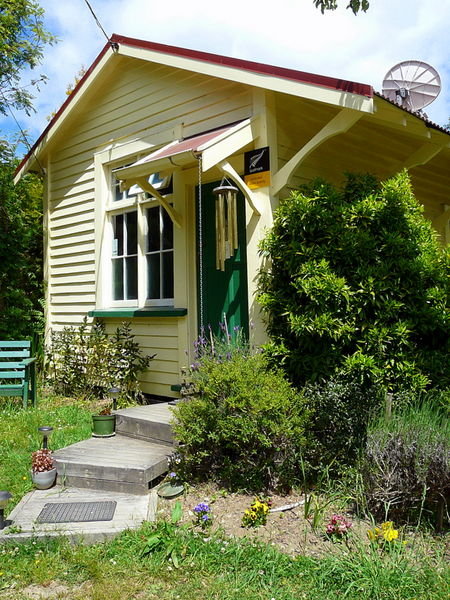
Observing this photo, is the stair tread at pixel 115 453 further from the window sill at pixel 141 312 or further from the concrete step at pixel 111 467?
the window sill at pixel 141 312

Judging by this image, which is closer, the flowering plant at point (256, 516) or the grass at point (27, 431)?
the flowering plant at point (256, 516)

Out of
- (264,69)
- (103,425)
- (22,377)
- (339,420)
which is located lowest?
(103,425)

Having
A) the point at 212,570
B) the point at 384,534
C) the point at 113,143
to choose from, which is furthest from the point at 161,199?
the point at 384,534

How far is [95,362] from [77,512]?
3777mm

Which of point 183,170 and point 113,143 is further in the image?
point 113,143

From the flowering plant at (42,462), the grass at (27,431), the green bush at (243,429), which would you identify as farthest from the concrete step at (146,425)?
the flowering plant at (42,462)

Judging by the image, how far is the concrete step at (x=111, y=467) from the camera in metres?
4.15

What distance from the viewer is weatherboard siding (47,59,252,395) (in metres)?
6.42

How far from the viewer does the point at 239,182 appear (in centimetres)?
530

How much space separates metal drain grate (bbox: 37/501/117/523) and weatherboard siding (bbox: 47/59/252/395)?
9.25ft

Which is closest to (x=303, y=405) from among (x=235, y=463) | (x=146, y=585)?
(x=235, y=463)

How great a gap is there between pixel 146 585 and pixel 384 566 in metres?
1.35

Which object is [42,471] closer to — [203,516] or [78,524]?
[78,524]

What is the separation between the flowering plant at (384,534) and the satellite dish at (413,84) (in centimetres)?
615
